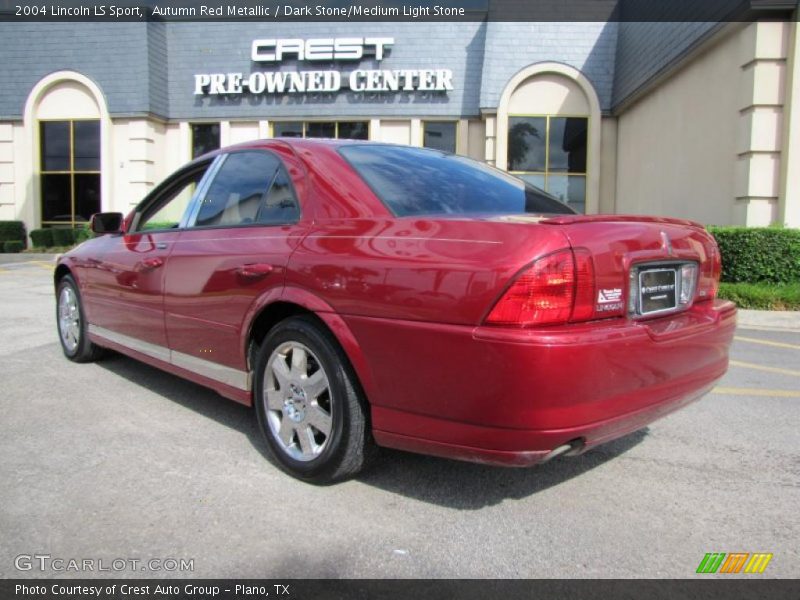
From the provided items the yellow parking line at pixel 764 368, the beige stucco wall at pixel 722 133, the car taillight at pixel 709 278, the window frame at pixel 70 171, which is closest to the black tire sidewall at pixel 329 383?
the car taillight at pixel 709 278

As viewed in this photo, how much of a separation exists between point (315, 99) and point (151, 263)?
16183mm

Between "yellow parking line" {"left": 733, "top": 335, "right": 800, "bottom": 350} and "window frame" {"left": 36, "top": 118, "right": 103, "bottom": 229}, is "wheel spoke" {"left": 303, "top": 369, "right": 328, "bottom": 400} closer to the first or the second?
"yellow parking line" {"left": 733, "top": 335, "right": 800, "bottom": 350}

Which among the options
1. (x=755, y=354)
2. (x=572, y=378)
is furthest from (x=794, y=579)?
(x=755, y=354)

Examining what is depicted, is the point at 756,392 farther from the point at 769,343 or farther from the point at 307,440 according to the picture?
the point at 307,440

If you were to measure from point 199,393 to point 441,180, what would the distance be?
2.45m

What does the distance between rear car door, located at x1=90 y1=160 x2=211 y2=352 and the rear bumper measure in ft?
6.17

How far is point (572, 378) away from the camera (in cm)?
228

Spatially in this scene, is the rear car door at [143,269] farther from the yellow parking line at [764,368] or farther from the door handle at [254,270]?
the yellow parking line at [764,368]

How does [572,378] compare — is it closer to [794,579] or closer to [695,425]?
[794,579]

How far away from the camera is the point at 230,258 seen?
3.36 metres

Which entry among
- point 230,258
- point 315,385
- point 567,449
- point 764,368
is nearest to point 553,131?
point 764,368

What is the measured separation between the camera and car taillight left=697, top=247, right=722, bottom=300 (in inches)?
121

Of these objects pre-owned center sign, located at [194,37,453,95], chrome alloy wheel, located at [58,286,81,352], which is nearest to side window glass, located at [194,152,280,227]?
chrome alloy wheel, located at [58,286,81,352]

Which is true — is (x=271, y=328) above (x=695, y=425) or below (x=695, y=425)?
above
